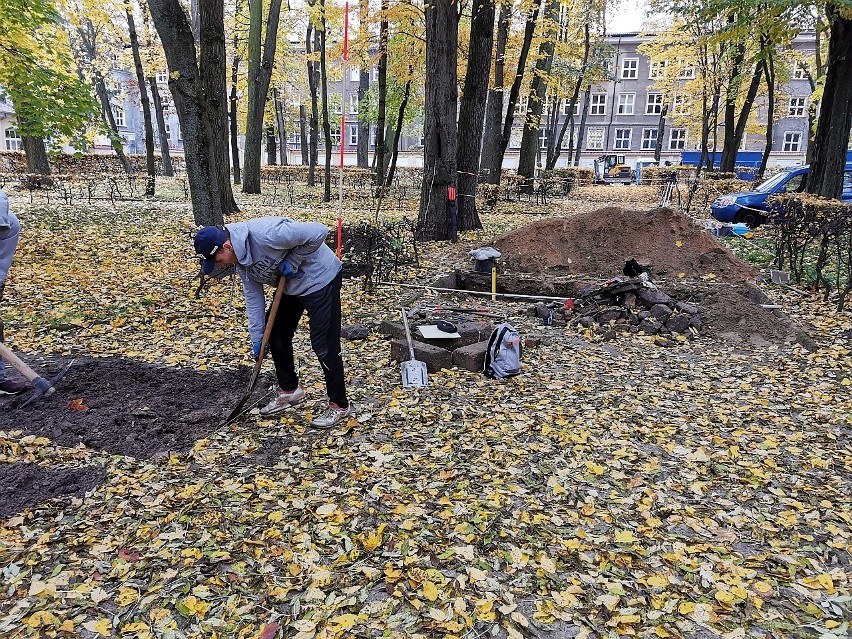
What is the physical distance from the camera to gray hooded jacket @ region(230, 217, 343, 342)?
3539mm

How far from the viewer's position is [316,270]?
378cm

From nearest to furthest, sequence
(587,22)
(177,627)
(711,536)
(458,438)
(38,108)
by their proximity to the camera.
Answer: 1. (177,627)
2. (711,536)
3. (458,438)
4. (38,108)
5. (587,22)

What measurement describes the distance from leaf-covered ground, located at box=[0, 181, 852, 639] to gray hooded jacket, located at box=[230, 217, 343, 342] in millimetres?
1027

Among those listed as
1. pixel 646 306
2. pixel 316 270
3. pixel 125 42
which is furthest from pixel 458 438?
pixel 125 42

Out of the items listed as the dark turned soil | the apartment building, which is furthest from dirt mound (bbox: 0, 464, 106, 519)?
the apartment building

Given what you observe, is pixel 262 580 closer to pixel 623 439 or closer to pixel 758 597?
pixel 758 597

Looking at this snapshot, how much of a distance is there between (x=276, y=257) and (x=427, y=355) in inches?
81.3

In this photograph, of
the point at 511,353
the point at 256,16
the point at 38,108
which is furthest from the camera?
the point at 256,16

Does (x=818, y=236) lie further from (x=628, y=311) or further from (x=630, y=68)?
(x=630, y=68)

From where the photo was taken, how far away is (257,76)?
16766mm

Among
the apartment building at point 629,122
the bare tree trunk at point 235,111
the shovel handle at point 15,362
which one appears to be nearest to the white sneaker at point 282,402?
the shovel handle at point 15,362

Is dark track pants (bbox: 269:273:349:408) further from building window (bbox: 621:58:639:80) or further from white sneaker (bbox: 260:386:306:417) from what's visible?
building window (bbox: 621:58:639:80)

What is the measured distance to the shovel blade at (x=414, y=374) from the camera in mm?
4930

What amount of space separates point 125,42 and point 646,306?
26.7 m
